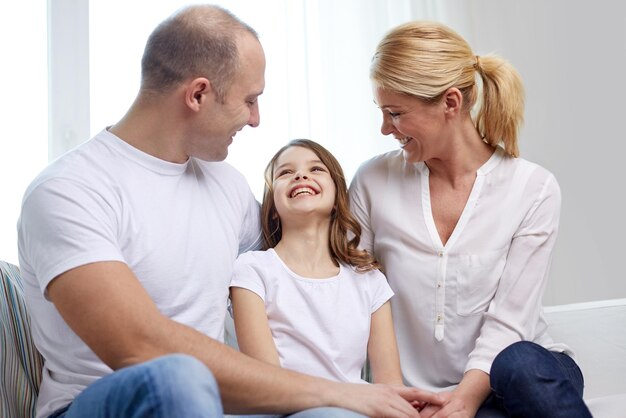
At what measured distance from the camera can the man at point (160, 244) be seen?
53.4 inches

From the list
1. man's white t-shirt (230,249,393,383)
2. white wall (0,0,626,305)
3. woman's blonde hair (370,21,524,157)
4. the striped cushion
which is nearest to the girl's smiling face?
man's white t-shirt (230,249,393,383)

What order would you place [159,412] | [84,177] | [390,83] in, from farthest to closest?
[390,83], [84,177], [159,412]

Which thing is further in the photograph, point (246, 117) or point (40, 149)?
point (40, 149)

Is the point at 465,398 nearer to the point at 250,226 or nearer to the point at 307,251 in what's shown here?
the point at 307,251

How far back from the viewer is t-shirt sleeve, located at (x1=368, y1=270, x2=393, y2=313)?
1.86 m

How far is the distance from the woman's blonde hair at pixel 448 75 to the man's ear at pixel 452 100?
1 cm

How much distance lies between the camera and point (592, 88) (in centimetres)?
325

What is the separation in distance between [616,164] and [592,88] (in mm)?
300

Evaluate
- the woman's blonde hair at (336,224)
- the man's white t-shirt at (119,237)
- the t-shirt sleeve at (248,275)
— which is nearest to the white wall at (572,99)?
the woman's blonde hair at (336,224)

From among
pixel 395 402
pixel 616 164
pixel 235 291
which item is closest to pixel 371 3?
pixel 616 164

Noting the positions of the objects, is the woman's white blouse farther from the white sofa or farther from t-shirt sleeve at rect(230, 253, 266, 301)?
t-shirt sleeve at rect(230, 253, 266, 301)

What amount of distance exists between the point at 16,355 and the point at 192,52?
67cm

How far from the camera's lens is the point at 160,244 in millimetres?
1599

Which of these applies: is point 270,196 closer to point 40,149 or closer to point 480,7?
point 40,149
